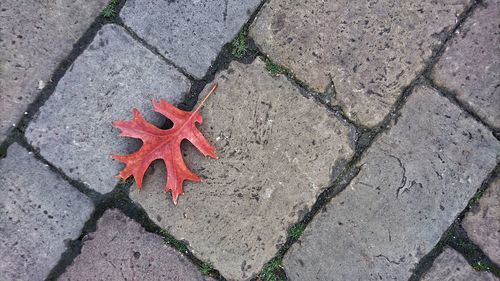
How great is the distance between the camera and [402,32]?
A: 2.10 metres

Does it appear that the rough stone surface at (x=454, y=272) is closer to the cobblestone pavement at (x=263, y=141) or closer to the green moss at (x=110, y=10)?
the cobblestone pavement at (x=263, y=141)

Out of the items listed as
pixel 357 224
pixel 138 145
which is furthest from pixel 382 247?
pixel 138 145

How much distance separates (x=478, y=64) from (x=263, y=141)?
1.01 metres

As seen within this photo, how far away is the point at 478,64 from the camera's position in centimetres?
207

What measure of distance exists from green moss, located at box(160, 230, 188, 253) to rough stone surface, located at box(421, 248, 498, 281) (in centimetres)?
107

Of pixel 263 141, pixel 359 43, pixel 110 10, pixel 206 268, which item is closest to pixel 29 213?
pixel 206 268

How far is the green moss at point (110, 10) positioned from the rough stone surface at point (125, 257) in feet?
2.89

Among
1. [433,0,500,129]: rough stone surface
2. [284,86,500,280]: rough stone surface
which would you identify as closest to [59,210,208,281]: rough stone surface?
[284,86,500,280]: rough stone surface

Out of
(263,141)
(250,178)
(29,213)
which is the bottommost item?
(29,213)

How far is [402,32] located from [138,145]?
128cm

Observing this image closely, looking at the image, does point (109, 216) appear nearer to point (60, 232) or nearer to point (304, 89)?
point (60, 232)

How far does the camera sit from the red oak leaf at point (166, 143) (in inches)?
78.9

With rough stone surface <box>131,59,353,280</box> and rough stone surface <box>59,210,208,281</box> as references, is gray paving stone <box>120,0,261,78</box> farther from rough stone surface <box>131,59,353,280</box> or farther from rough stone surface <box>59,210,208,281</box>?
rough stone surface <box>59,210,208,281</box>

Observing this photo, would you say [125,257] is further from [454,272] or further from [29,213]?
[454,272]
